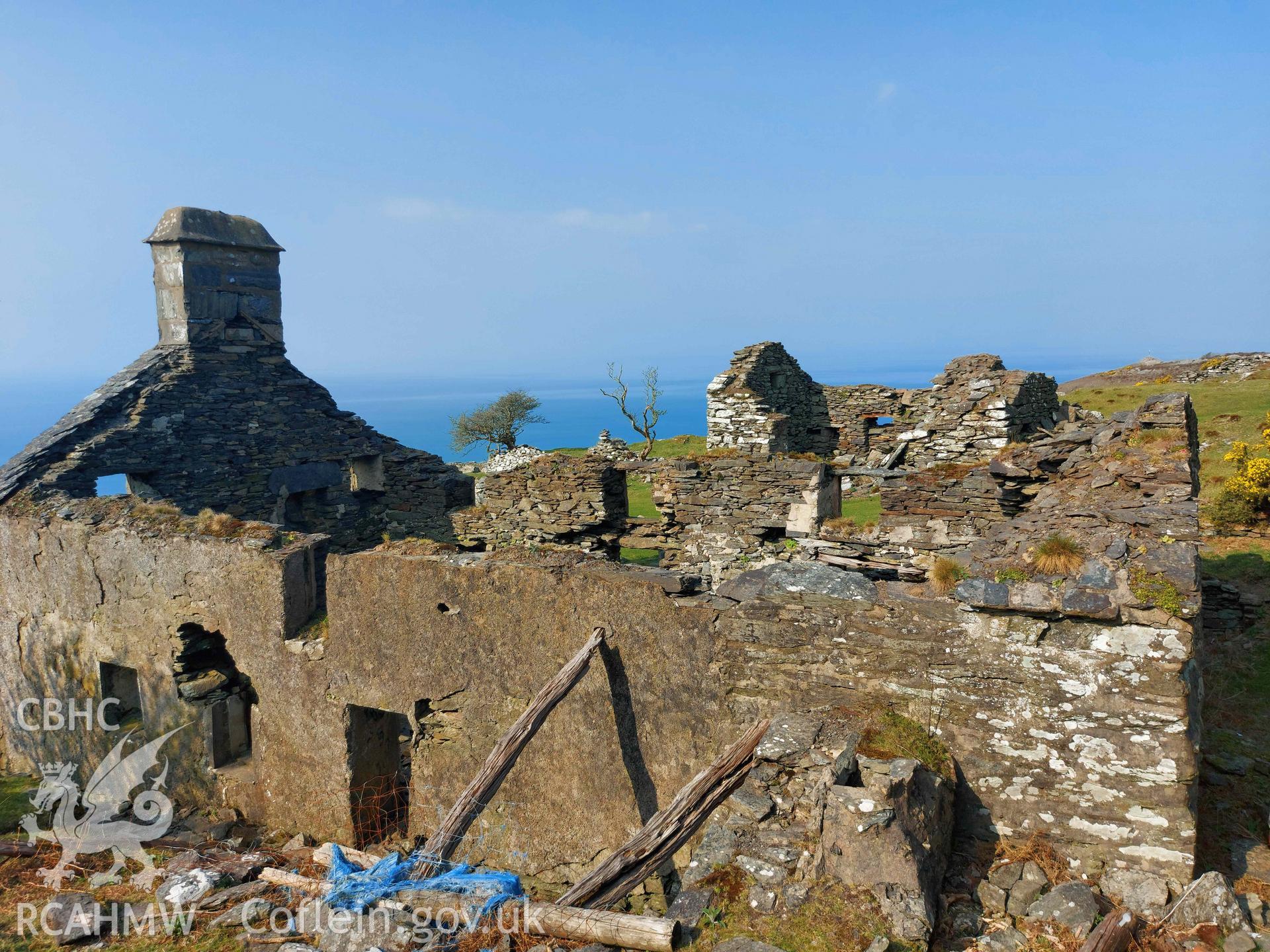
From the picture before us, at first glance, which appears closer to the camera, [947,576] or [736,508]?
[947,576]

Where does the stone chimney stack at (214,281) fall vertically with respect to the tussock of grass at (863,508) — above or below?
above

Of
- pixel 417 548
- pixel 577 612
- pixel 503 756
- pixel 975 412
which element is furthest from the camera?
pixel 975 412

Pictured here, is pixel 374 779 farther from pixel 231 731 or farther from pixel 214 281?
pixel 214 281

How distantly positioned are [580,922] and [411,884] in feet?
4.83

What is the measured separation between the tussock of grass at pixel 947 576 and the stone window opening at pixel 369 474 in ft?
43.0

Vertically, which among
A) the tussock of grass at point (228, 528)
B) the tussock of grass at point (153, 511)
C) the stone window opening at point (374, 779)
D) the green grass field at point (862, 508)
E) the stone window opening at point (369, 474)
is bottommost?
the stone window opening at point (374, 779)

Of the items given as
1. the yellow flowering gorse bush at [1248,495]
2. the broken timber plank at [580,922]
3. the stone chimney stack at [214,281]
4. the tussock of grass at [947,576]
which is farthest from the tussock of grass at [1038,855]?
the stone chimney stack at [214,281]

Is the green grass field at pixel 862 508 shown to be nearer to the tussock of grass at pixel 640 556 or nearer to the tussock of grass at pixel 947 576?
the tussock of grass at pixel 640 556

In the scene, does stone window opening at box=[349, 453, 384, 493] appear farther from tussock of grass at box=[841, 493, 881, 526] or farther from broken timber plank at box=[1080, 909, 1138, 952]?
broken timber plank at box=[1080, 909, 1138, 952]

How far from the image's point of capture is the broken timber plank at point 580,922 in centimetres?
468

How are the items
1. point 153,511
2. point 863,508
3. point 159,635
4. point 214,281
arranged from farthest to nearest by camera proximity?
point 863,508 < point 214,281 < point 153,511 < point 159,635

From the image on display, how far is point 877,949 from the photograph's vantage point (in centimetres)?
433

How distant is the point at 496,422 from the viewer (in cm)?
5006

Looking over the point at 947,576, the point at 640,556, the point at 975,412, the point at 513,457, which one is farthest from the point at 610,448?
the point at 947,576
